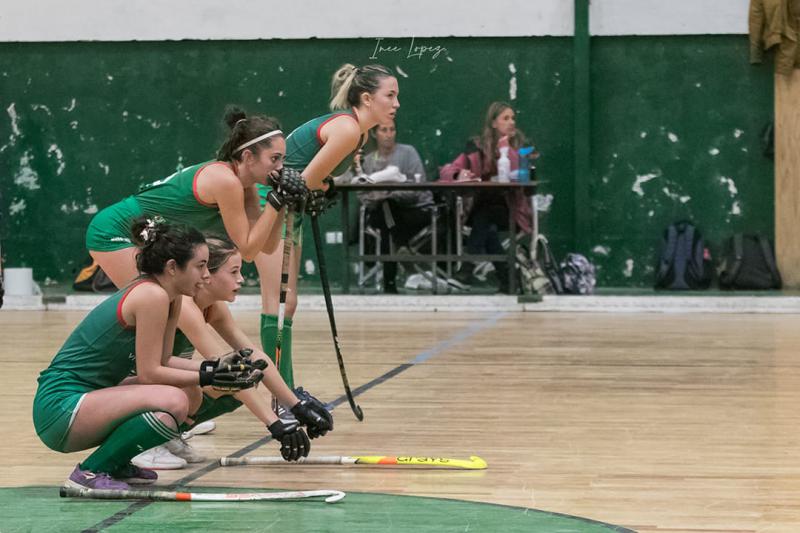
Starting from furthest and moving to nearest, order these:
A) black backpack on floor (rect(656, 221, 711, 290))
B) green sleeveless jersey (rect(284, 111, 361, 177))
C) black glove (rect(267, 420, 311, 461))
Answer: black backpack on floor (rect(656, 221, 711, 290)) < green sleeveless jersey (rect(284, 111, 361, 177)) < black glove (rect(267, 420, 311, 461))

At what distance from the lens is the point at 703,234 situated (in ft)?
38.2

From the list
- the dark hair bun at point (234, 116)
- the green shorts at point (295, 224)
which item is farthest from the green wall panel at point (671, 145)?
the dark hair bun at point (234, 116)

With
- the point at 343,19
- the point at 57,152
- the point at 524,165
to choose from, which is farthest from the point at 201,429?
the point at 57,152

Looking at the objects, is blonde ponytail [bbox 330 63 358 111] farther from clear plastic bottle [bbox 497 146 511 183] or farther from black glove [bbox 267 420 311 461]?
clear plastic bottle [bbox 497 146 511 183]

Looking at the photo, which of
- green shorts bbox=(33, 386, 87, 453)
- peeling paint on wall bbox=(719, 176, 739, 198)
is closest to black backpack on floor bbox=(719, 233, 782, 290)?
peeling paint on wall bbox=(719, 176, 739, 198)

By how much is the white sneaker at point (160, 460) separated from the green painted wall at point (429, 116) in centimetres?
768

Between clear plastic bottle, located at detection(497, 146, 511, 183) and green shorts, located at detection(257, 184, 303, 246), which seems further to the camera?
clear plastic bottle, located at detection(497, 146, 511, 183)

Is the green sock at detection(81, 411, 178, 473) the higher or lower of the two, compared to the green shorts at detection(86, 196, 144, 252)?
lower

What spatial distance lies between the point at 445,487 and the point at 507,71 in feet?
27.3

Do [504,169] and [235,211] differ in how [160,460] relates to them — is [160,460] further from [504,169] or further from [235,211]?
[504,169]

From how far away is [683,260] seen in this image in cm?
1139

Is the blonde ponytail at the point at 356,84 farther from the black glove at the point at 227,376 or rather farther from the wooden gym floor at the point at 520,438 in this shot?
the black glove at the point at 227,376

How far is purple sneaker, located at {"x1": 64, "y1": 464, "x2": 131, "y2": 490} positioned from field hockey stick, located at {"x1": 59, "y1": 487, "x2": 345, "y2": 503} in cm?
2

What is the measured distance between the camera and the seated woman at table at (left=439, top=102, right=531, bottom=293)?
35.8ft
